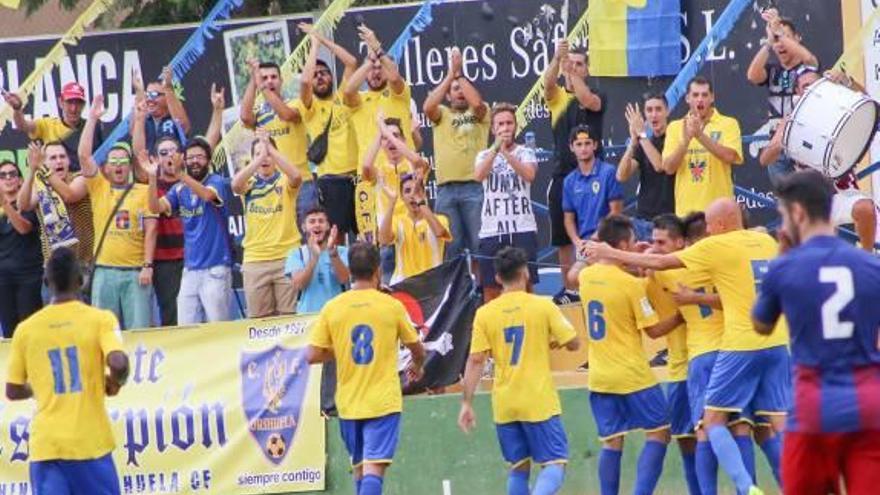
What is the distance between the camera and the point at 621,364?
15.3 meters

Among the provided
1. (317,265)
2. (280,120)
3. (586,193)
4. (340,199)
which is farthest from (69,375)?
(586,193)

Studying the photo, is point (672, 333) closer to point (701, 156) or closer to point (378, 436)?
point (378, 436)

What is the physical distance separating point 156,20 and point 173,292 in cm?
421

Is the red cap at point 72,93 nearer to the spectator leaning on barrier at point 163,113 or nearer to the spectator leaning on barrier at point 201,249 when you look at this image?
the spectator leaning on barrier at point 163,113

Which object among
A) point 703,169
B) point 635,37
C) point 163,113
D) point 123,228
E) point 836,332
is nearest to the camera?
point 836,332

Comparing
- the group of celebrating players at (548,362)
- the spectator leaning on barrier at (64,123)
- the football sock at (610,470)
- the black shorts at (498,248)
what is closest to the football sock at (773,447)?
the group of celebrating players at (548,362)

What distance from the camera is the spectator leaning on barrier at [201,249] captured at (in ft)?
60.3

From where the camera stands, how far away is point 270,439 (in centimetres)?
1709

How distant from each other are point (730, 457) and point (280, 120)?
20.7 feet

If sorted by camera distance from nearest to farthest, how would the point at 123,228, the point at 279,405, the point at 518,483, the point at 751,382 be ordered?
the point at 751,382 < the point at 518,483 < the point at 279,405 < the point at 123,228

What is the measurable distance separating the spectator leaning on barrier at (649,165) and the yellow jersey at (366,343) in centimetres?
402

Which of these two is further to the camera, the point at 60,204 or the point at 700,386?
the point at 60,204

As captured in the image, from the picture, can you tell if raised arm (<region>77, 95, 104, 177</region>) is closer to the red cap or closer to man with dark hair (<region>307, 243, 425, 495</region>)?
the red cap

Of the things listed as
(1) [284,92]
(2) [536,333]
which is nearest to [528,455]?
(2) [536,333]
